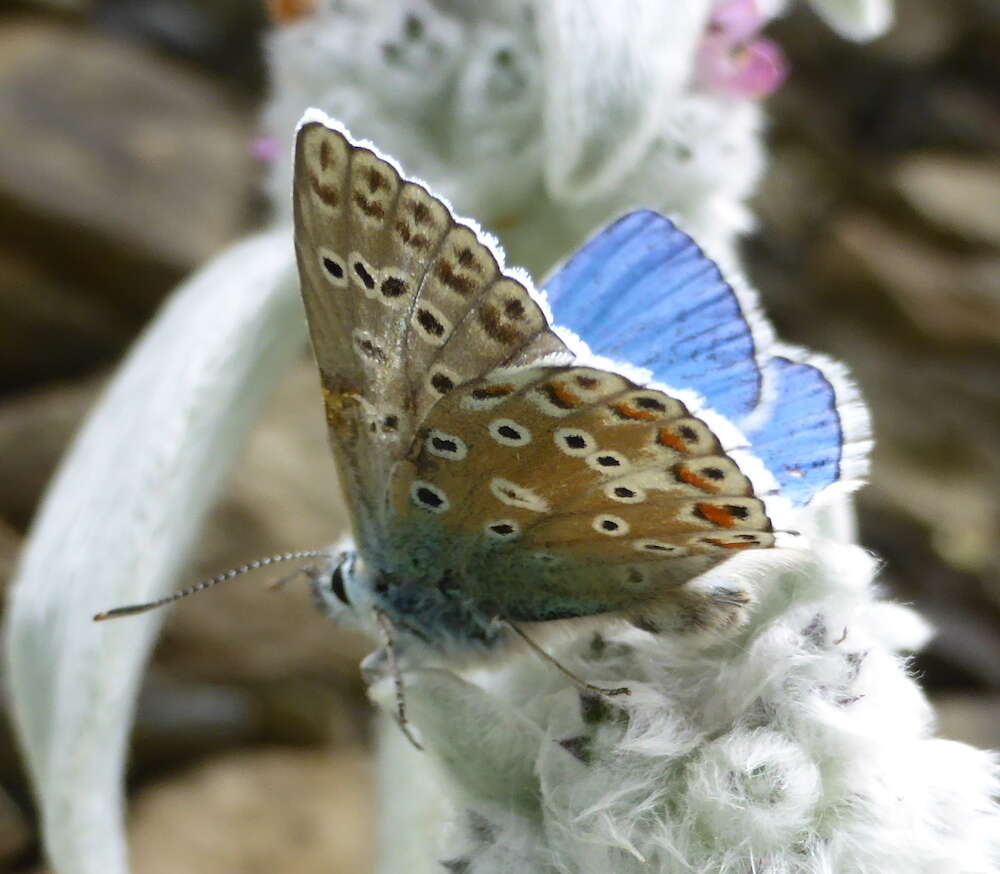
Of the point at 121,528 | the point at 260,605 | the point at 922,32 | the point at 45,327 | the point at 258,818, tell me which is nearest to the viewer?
the point at 121,528

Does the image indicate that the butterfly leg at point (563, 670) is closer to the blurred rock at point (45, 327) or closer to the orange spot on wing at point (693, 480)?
the orange spot on wing at point (693, 480)

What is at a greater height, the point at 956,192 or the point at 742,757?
the point at 956,192

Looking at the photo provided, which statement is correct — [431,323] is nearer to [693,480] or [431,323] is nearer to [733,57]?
[693,480]

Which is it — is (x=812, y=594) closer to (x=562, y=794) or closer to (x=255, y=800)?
(x=562, y=794)

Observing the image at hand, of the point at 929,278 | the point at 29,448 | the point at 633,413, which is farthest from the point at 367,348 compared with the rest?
the point at 929,278

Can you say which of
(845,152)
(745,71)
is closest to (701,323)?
(745,71)

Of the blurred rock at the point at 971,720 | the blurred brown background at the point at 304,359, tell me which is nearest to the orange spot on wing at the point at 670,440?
the blurred brown background at the point at 304,359

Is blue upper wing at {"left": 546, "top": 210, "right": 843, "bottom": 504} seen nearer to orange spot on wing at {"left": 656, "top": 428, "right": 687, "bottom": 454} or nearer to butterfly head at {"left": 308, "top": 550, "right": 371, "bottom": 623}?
orange spot on wing at {"left": 656, "top": 428, "right": 687, "bottom": 454}

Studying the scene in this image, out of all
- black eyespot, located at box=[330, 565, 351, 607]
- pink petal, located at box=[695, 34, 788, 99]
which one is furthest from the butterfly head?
pink petal, located at box=[695, 34, 788, 99]
